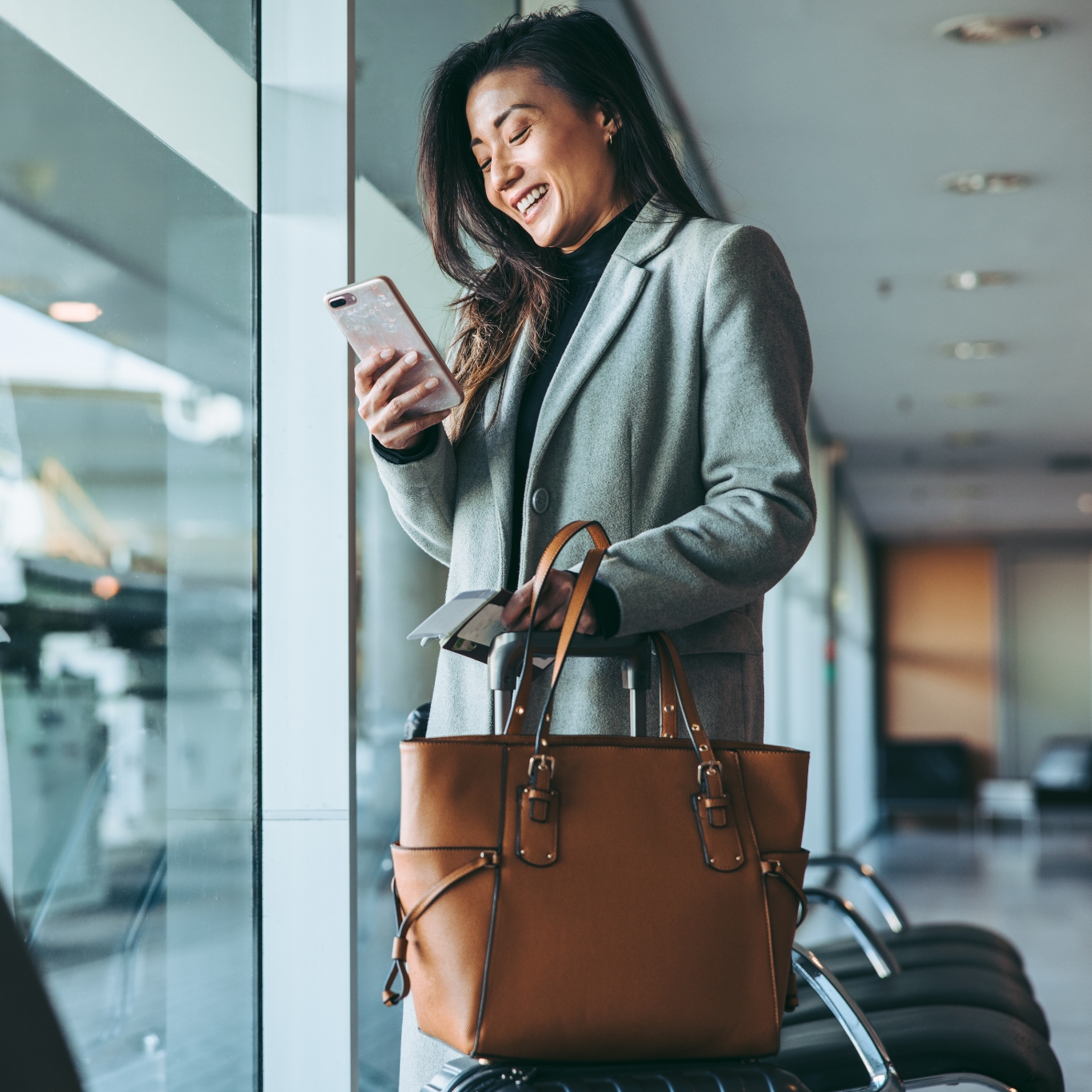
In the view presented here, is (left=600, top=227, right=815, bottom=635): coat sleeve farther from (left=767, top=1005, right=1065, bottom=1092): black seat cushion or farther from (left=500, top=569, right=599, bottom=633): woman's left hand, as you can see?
(left=767, top=1005, right=1065, bottom=1092): black seat cushion

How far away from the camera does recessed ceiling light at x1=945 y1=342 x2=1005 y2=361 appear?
26.2ft

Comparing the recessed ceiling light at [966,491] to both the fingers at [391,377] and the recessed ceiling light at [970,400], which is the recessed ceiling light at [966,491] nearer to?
the recessed ceiling light at [970,400]

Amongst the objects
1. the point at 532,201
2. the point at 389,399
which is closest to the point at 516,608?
the point at 389,399

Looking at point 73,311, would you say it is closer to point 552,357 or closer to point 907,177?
point 552,357

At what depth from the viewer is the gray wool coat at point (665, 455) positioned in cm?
128

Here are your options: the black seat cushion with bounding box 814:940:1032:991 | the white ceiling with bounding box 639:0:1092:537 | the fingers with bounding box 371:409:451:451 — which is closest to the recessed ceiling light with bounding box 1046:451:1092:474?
the white ceiling with bounding box 639:0:1092:537

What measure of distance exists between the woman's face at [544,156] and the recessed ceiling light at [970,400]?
8.23 metres

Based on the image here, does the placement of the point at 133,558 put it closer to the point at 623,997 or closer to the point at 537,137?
the point at 537,137

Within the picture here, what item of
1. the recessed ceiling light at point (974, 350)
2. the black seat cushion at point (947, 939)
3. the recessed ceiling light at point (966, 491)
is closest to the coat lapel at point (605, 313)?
the black seat cushion at point (947, 939)

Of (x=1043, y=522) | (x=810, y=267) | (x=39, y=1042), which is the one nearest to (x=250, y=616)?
(x=39, y=1042)

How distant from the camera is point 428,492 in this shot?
1426 mm

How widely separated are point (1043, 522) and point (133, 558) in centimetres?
1595

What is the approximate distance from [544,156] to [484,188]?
17 cm

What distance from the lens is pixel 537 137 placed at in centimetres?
147
